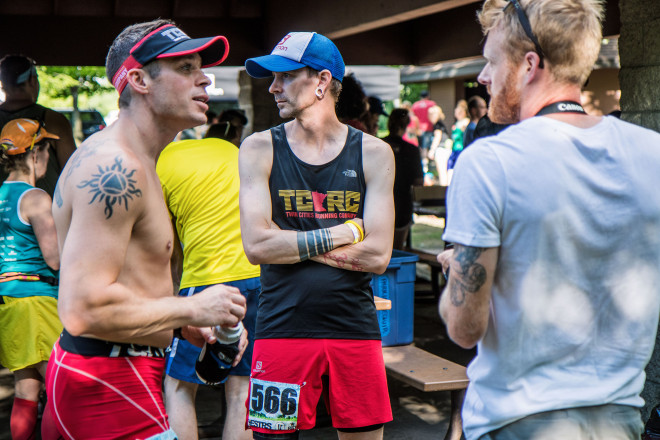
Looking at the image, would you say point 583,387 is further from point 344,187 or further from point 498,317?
point 344,187

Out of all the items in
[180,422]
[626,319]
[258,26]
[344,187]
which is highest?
[258,26]

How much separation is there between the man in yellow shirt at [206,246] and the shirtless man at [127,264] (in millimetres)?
1585

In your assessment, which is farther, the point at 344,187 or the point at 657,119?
the point at 657,119

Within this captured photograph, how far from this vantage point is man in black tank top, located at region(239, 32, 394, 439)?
303cm

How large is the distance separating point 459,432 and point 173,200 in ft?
7.53

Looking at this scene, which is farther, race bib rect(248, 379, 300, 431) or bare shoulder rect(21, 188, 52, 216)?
bare shoulder rect(21, 188, 52, 216)

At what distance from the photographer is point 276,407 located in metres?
3.02

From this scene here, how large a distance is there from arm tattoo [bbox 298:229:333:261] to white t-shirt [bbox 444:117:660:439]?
131cm

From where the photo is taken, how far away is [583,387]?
1726 mm

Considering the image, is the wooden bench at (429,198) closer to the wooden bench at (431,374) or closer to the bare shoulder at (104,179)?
the wooden bench at (431,374)

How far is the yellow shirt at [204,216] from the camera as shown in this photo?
4.11 meters

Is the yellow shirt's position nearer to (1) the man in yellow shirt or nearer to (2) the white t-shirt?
(1) the man in yellow shirt

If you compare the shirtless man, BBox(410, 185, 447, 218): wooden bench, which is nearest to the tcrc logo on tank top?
the shirtless man

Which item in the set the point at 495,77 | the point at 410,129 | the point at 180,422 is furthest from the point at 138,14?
the point at 410,129
